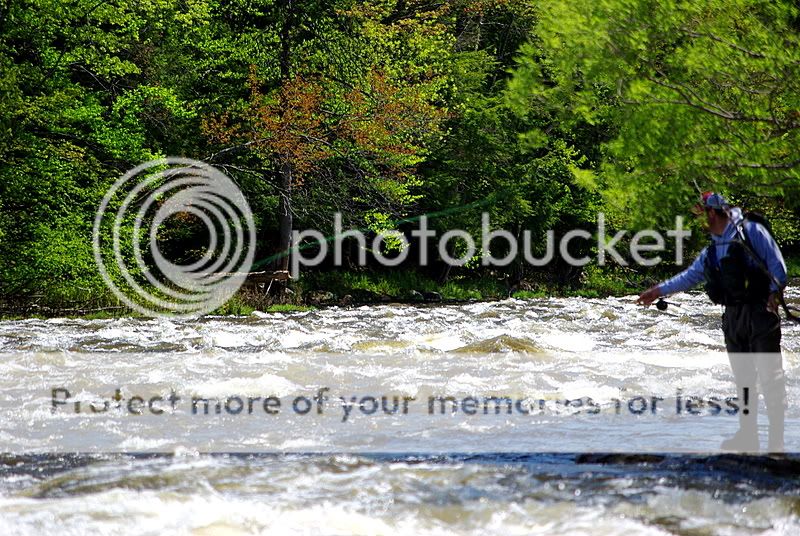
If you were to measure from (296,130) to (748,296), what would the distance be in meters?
18.1

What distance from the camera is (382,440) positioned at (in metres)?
7.17

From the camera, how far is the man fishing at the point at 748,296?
600cm

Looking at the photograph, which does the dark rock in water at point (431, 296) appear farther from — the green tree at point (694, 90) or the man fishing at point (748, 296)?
the man fishing at point (748, 296)

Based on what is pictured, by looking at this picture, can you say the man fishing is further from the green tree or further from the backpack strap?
the green tree

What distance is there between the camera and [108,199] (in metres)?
20.8

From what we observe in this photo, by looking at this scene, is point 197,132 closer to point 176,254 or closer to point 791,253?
point 176,254

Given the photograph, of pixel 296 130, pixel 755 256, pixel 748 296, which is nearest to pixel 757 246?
pixel 755 256

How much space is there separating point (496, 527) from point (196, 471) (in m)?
2.12

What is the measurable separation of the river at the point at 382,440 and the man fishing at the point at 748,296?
39 cm

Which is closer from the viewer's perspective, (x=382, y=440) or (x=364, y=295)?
(x=382, y=440)

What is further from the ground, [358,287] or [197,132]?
[197,132]

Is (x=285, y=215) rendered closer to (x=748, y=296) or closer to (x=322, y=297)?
(x=322, y=297)

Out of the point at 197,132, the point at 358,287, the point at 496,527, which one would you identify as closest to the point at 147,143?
the point at 197,132

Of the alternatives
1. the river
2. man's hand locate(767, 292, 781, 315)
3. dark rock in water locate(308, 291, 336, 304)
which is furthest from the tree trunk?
man's hand locate(767, 292, 781, 315)
